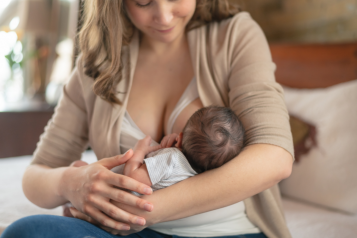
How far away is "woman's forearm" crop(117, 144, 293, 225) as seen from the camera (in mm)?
849

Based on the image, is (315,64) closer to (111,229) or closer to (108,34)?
(108,34)

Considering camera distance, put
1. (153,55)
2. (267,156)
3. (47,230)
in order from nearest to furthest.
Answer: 1. (47,230)
2. (267,156)
3. (153,55)

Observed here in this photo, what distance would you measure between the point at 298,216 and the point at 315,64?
865 millimetres

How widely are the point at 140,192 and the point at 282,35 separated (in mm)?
2134

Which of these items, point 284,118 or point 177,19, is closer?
point 284,118

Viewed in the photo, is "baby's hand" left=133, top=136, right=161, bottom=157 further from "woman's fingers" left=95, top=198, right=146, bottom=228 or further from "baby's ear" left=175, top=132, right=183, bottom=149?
"woman's fingers" left=95, top=198, right=146, bottom=228

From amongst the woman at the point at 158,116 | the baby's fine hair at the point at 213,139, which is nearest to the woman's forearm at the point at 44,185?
the woman at the point at 158,116

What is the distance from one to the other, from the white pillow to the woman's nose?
86 cm

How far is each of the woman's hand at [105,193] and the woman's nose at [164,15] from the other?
1.44 feet

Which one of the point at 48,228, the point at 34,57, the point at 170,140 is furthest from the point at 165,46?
the point at 34,57

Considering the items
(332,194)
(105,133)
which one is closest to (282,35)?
(332,194)

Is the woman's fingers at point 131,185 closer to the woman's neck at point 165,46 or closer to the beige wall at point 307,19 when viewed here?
the woman's neck at point 165,46

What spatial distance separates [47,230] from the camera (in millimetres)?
763

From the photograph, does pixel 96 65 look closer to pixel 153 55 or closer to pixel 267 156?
pixel 153 55
